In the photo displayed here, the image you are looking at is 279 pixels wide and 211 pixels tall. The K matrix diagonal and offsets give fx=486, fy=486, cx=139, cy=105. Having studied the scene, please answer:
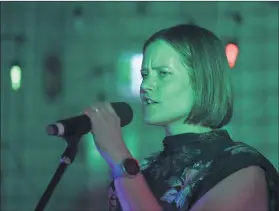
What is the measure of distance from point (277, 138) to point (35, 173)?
98 cm

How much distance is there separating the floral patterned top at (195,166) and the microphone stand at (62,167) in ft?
0.76

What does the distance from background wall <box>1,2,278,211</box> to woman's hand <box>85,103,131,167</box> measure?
999 millimetres

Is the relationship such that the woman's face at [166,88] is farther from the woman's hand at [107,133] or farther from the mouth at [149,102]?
the woman's hand at [107,133]

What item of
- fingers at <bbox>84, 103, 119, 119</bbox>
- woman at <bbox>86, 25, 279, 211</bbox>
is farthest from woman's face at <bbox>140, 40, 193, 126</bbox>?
fingers at <bbox>84, 103, 119, 119</bbox>

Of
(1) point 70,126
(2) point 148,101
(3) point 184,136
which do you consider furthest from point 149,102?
(1) point 70,126

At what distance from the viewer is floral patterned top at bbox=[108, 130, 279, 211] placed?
936 millimetres

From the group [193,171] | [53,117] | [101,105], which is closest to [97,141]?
[101,105]

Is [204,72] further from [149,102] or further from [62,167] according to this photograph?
[62,167]

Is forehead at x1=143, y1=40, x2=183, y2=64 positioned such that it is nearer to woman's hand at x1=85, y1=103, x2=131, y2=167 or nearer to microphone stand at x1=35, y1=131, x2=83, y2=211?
woman's hand at x1=85, y1=103, x2=131, y2=167

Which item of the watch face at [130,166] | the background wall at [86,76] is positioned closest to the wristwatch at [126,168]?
the watch face at [130,166]

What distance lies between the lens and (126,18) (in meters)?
2.01

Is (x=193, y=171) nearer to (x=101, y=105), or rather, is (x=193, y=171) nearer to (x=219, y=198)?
(x=219, y=198)

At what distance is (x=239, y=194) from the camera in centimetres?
88

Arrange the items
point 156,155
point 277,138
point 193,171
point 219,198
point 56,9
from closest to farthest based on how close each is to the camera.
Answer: point 219,198
point 193,171
point 156,155
point 277,138
point 56,9
